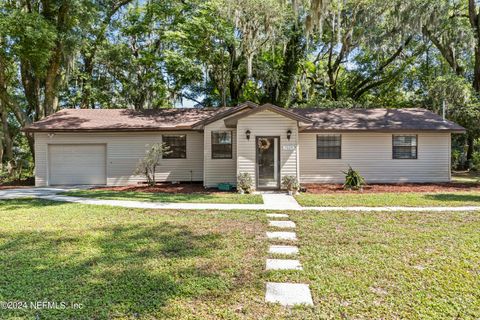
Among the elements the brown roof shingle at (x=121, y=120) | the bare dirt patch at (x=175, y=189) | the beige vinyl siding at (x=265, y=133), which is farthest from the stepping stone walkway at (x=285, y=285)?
the brown roof shingle at (x=121, y=120)

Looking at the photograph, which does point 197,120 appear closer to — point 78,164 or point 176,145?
point 176,145

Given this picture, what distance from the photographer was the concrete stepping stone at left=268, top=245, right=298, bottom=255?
14.3 ft

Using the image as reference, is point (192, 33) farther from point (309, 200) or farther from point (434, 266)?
point (434, 266)

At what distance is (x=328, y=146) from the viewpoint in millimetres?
12711

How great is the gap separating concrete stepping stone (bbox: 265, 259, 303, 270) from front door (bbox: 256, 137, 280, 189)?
255 inches

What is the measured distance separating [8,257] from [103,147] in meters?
9.19

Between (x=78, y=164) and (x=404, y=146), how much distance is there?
14.4 m

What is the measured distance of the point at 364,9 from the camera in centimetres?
1507

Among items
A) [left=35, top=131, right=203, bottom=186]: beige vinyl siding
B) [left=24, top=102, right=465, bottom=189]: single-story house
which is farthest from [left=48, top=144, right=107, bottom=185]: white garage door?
[left=35, top=131, right=203, bottom=186]: beige vinyl siding

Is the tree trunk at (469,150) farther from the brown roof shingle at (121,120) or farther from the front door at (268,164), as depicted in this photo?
the brown roof shingle at (121,120)

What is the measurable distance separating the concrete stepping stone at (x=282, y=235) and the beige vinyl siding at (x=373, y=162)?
299 inches

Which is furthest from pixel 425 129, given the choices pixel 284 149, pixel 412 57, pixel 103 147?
pixel 103 147

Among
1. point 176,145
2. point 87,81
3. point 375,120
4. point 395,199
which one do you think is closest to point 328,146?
point 375,120

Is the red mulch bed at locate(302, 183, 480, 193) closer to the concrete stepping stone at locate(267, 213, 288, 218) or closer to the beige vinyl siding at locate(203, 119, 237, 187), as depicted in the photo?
the beige vinyl siding at locate(203, 119, 237, 187)
